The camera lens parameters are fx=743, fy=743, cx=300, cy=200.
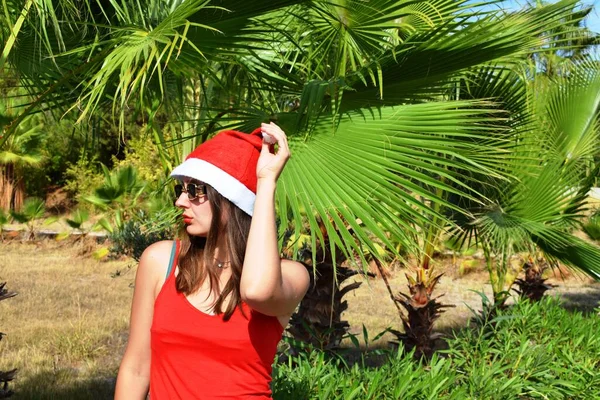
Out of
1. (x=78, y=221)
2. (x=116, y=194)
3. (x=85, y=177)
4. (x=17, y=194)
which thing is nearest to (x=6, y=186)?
(x=17, y=194)

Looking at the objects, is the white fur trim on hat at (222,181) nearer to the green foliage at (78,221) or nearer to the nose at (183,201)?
the nose at (183,201)

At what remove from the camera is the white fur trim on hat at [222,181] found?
1896mm

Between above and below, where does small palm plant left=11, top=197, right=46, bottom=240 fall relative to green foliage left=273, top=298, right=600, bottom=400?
below

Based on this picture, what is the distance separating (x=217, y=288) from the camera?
191 centimetres

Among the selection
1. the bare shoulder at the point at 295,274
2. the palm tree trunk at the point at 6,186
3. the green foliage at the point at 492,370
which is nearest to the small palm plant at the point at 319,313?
the green foliage at the point at 492,370

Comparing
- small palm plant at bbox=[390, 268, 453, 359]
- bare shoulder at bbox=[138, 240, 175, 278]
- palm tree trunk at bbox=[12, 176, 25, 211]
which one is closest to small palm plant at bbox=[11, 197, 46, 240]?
palm tree trunk at bbox=[12, 176, 25, 211]

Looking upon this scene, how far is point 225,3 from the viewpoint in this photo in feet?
10.7

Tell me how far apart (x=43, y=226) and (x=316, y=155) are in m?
14.6

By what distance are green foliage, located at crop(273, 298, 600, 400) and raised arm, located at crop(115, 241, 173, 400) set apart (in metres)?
1.31

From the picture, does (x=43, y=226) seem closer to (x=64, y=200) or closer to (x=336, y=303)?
(x=64, y=200)

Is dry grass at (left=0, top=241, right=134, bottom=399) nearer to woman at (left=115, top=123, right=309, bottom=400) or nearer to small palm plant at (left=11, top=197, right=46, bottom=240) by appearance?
small palm plant at (left=11, top=197, right=46, bottom=240)

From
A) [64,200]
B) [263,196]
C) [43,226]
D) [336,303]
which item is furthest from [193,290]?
[64,200]

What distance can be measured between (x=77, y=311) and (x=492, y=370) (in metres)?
6.46

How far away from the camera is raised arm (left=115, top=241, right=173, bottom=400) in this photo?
6.28 ft
